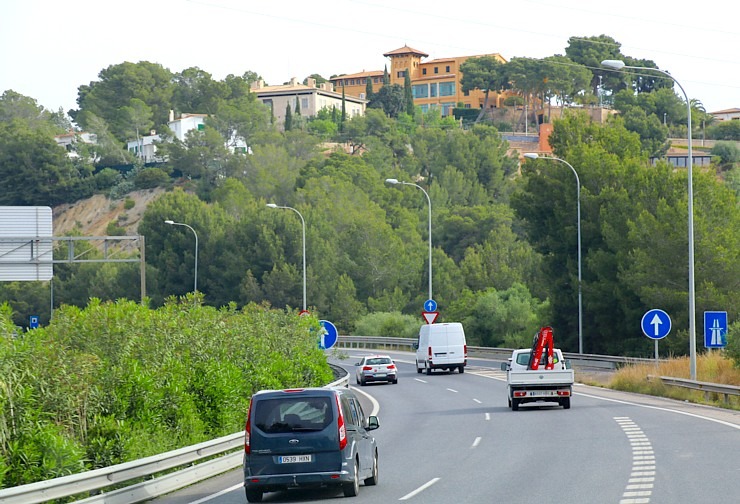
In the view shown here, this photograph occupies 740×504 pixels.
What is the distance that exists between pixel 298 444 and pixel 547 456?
6215mm

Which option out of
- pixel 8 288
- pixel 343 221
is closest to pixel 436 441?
pixel 343 221

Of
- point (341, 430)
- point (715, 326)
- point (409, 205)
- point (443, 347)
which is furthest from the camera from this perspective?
point (409, 205)

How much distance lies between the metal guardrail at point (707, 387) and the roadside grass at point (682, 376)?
19 centimetres

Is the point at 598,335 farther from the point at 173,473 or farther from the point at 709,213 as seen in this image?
the point at 173,473

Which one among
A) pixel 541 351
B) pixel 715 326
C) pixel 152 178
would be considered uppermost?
pixel 152 178

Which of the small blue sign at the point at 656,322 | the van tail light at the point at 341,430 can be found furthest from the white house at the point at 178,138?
the van tail light at the point at 341,430

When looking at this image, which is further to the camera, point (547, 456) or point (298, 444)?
point (547, 456)

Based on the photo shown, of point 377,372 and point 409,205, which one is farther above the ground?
point 409,205

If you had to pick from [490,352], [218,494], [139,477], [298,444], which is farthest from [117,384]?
[490,352]

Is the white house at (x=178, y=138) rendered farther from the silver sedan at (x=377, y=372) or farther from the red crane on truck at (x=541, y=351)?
the red crane on truck at (x=541, y=351)

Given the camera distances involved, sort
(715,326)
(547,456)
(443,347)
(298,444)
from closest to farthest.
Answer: (298,444), (547,456), (715,326), (443,347)

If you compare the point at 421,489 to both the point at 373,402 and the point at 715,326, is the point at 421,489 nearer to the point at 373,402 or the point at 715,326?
the point at 715,326

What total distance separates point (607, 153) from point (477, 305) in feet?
46.2

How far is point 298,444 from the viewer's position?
52.9 feet
